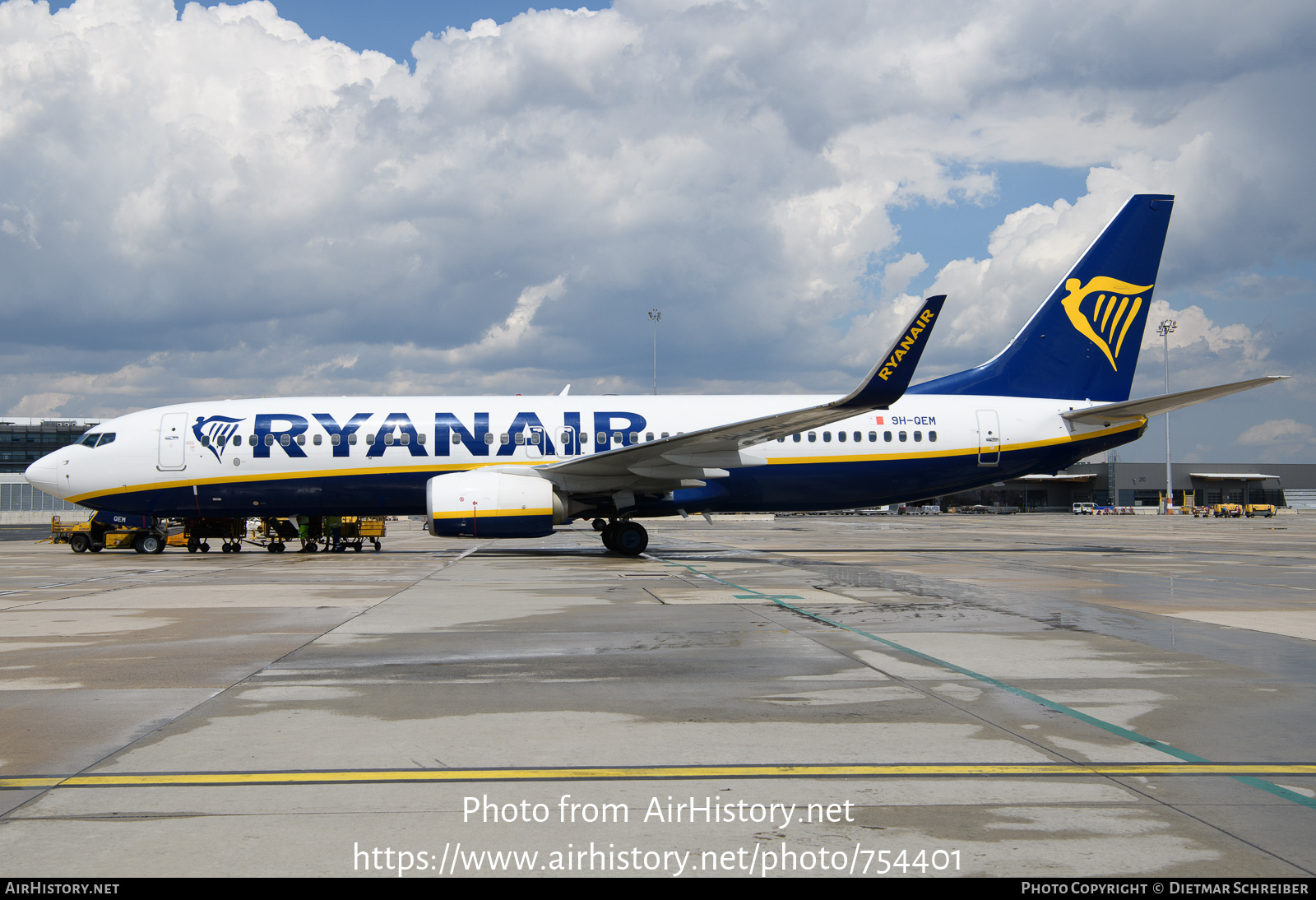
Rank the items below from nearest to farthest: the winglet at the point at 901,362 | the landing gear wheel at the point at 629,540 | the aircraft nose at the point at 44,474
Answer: the winglet at the point at 901,362 < the landing gear wheel at the point at 629,540 < the aircraft nose at the point at 44,474

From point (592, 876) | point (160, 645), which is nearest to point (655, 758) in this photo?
point (592, 876)

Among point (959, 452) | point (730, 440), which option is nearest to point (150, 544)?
point (730, 440)

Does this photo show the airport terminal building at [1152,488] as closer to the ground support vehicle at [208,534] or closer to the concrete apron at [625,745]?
the ground support vehicle at [208,534]

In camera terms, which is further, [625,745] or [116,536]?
[116,536]

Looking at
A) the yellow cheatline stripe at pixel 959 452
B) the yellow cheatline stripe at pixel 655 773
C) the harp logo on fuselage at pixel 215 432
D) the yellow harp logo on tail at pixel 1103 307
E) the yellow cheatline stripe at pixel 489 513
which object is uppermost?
the yellow harp logo on tail at pixel 1103 307

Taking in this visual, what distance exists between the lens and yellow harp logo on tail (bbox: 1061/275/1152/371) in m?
24.9

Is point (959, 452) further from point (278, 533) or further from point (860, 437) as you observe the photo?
point (278, 533)

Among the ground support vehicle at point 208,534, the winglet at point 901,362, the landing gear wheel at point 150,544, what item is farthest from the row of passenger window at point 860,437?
the landing gear wheel at point 150,544

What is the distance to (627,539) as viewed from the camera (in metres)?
21.3

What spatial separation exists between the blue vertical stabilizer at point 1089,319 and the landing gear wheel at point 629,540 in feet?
29.1

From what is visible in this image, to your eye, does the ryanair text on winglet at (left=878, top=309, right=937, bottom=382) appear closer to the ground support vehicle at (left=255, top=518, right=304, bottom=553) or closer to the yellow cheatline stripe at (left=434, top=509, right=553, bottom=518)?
the yellow cheatline stripe at (left=434, top=509, right=553, bottom=518)

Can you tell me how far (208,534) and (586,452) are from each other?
41.6 ft

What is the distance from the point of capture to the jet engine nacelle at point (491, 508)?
19453 mm

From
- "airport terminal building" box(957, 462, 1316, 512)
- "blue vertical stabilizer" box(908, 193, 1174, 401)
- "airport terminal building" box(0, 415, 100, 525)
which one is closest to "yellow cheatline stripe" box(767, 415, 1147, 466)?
"blue vertical stabilizer" box(908, 193, 1174, 401)
